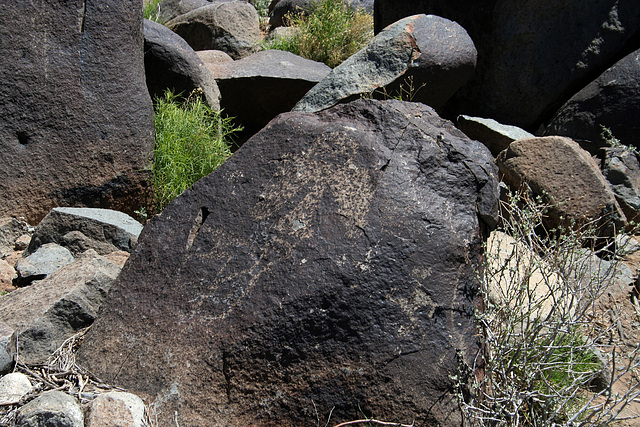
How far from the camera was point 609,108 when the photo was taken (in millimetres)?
4703

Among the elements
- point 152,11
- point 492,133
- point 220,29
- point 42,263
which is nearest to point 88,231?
point 42,263

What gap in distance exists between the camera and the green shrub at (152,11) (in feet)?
29.1

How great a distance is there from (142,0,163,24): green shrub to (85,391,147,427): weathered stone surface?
302 inches

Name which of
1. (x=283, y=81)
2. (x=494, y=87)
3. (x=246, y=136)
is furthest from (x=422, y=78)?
(x=246, y=136)

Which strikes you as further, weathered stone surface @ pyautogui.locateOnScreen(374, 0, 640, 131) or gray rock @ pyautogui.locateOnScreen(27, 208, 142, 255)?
weathered stone surface @ pyautogui.locateOnScreen(374, 0, 640, 131)

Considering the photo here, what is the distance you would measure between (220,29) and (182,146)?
353cm

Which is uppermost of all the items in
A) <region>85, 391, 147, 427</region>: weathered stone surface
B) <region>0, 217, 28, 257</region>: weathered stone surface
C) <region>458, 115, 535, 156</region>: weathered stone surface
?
<region>458, 115, 535, 156</region>: weathered stone surface

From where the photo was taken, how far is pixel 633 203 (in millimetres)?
4430

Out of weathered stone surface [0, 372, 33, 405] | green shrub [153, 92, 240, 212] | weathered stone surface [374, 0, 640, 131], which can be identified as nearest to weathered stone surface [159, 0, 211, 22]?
weathered stone surface [374, 0, 640, 131]

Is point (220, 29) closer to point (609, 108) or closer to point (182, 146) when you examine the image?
point (182, 146)

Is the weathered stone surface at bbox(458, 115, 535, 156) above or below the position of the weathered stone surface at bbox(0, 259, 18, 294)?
above

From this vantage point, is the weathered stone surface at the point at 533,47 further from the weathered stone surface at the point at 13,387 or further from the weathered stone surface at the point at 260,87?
the weathered stone surface at the point at 13,387

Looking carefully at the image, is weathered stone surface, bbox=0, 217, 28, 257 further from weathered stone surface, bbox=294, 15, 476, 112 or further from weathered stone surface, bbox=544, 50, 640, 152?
weathered stone surface, bbox=544, 50, 640, 152

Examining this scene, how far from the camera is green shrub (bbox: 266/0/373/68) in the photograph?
740 cm
